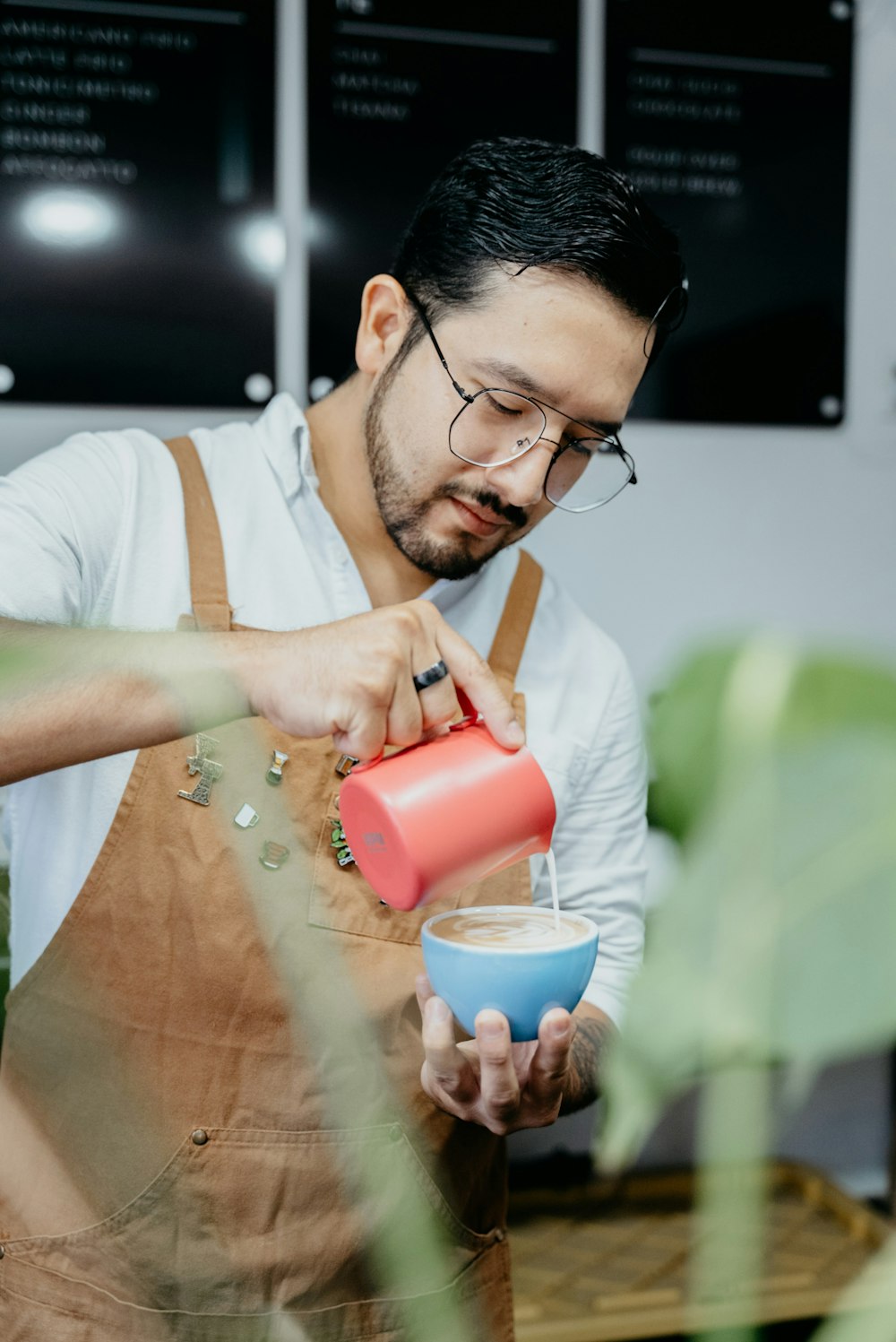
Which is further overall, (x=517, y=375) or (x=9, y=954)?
(x=9, y=954)

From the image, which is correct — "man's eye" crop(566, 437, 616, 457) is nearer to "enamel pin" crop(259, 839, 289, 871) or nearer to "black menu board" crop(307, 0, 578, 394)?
"enamel pin" crop(259, 839, 289, 871)

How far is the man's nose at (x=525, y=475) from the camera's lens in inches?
45.2

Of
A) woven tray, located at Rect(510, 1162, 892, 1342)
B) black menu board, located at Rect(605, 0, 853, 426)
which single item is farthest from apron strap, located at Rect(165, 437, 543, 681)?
woven tray, located at Rect(510, 1162, 892, 1342)

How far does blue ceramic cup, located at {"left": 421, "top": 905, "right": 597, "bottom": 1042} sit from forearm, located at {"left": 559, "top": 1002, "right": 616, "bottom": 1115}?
35 centimetres

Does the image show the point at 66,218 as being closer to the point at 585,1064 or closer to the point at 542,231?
the point at 542,231

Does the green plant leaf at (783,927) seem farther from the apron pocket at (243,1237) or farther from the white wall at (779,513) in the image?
the white wall at (779,513)

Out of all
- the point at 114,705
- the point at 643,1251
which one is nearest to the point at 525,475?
the point at 114,705

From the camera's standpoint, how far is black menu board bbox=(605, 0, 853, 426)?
1.87m

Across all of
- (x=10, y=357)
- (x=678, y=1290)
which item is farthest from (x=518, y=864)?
(x=10, y=357)

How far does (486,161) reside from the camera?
48.1 inches

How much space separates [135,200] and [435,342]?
737 mm

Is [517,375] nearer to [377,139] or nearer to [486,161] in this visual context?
[486,161]

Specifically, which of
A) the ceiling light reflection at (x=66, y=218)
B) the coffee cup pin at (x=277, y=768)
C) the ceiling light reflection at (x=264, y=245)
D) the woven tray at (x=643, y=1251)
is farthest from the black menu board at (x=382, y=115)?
the woven tray at (x=643, y=1251)

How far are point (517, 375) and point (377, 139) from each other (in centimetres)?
82
